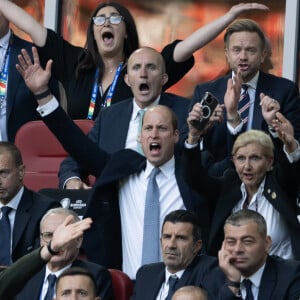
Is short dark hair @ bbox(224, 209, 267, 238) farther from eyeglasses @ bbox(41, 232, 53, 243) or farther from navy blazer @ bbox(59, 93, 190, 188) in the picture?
navy blazer @ bbox(59, 93, 190, 188)

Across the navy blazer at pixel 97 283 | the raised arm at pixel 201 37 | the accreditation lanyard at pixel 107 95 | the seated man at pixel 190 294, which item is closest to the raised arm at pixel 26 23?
the accreditation lanyard at pixel 107 95

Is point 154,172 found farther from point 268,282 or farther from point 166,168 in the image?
point 268,282

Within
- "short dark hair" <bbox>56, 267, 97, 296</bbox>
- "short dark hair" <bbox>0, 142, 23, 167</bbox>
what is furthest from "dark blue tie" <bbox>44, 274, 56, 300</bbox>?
"short dark hair" <bbox>0, 142, 23, 167</bbox>

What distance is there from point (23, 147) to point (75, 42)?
232 centimetres

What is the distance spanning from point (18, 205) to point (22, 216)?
92mm

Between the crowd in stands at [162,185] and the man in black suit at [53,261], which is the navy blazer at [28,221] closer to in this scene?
the crowd in stands at [162,185]

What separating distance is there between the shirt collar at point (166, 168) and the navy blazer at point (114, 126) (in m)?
0.63

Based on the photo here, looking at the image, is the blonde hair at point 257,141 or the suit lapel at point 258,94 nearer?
the blonde hair at point 257,141

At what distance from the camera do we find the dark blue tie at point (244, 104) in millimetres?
10680

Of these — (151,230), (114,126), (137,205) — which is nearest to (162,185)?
(137,205)

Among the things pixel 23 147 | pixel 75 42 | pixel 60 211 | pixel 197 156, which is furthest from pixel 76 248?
pixel 75 42

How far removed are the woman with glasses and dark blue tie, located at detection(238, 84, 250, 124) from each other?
0.78m

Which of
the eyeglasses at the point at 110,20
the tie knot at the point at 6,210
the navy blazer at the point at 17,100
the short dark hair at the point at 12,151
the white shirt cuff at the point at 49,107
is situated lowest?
the tie knot at the point at 6,210

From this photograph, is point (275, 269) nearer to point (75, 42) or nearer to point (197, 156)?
point (197, 156)
